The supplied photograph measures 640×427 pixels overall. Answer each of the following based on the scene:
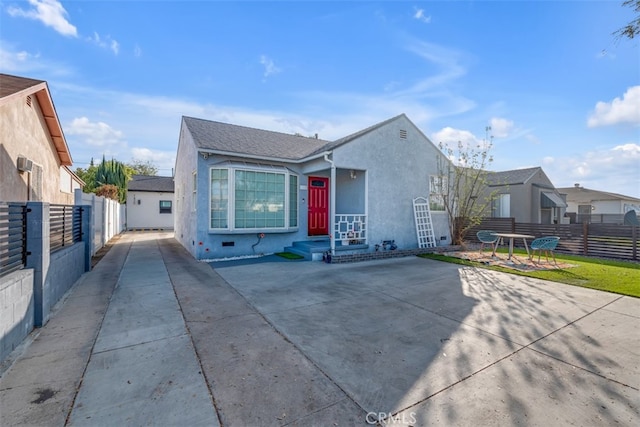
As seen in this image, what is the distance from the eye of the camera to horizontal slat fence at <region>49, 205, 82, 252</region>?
519cm

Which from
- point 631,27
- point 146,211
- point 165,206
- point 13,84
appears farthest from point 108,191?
point 631,27

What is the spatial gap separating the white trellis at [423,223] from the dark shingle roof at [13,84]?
1265 cm

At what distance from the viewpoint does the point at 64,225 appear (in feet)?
19.7

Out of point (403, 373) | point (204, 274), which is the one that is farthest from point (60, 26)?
point (403, 373)

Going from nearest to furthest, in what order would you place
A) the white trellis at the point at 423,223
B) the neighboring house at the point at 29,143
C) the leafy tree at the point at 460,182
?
the neighboring house at the point at 29,143 < the white trellis at the point at 423,223 < the leafy tree at the point at 460,182

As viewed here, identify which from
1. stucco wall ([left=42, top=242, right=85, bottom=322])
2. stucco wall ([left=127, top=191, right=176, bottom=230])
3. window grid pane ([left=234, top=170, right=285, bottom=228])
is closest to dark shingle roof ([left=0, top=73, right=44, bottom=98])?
stucco wall ([left=42, top=242, right=85, bottom=322])

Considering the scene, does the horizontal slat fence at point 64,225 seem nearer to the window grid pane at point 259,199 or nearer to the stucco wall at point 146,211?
the window grid pane at point 259,199

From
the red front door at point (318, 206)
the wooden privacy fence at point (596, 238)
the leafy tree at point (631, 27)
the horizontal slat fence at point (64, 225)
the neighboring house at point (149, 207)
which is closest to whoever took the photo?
the leafy tree at point (631, 27)

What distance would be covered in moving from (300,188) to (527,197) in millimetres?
16432

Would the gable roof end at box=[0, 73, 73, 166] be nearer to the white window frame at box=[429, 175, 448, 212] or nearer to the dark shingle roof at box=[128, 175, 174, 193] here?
the dark shingle roof at box=[128, 175, 174, 193]

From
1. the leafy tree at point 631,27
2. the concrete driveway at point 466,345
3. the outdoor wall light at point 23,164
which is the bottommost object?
the concrete driveway at point 466,345

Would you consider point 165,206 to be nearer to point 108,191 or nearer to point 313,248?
point 108,191

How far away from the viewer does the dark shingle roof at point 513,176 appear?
1888 centimetres

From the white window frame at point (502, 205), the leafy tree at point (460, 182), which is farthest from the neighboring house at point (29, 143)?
the white window frame at point (502, 205)
